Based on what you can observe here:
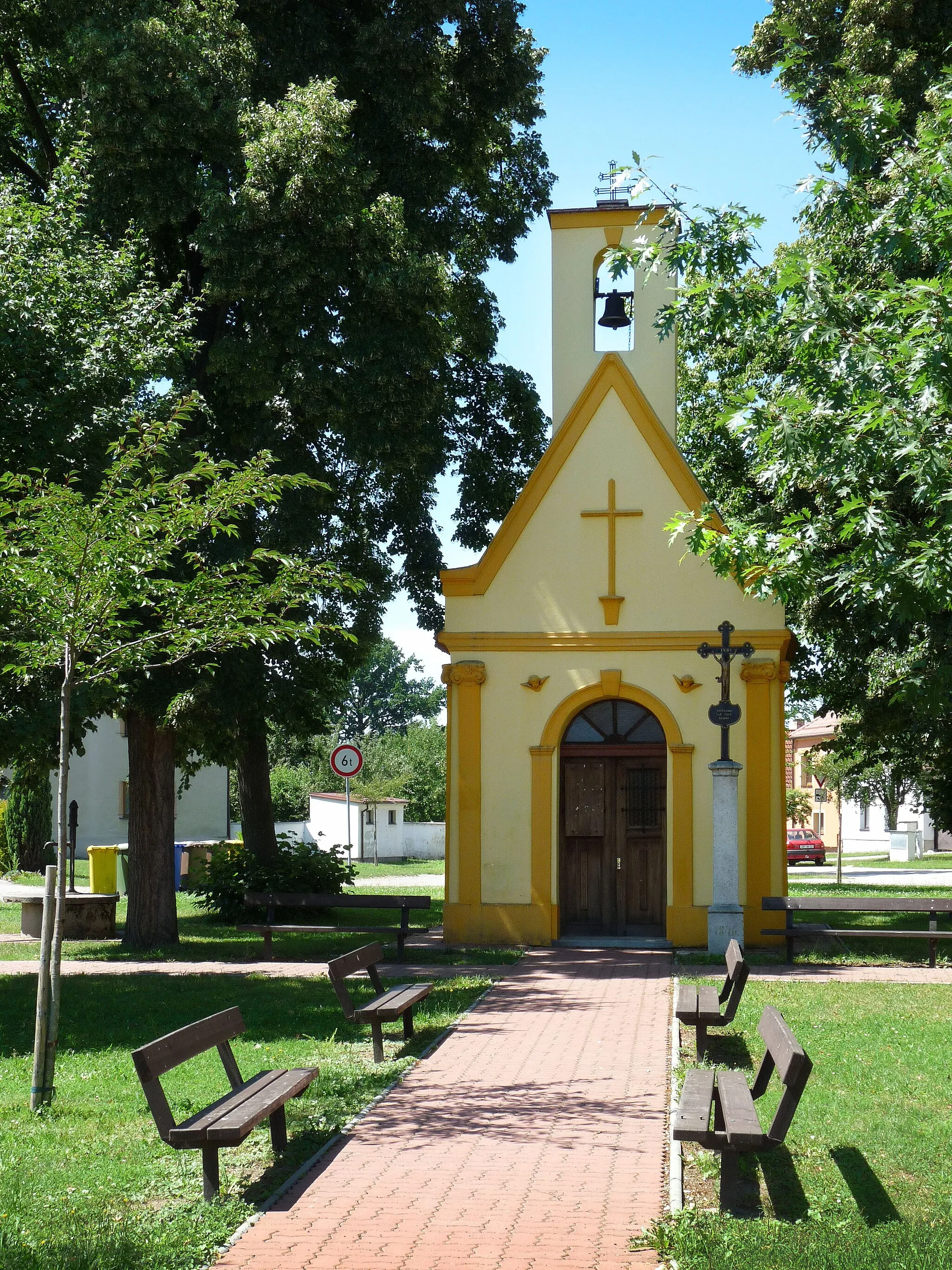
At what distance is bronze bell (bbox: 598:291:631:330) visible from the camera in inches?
701

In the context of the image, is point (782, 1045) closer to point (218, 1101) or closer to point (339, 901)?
point (218, 1101)

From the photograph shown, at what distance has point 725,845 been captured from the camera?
16.0 m

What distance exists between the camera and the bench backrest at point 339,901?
1590cm

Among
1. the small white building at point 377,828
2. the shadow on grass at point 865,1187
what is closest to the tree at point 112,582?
the shadow on grass at point 865,1187

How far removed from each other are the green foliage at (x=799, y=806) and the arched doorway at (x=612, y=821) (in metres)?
34.3

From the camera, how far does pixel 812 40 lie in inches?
737

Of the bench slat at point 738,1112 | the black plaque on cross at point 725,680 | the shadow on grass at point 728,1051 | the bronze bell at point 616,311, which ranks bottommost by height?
the shadow on grass at point 728,1051

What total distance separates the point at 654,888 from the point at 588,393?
6.96 m

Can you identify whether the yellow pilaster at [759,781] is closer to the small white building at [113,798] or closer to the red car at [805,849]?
the small white building at [113,798]

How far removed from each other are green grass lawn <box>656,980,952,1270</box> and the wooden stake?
4.13m

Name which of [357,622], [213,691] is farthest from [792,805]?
[213,691]

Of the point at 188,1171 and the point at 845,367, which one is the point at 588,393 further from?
the point at 188,1171

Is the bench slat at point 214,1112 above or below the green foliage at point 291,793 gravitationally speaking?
below

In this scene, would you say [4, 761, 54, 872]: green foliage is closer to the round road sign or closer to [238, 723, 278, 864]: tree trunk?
[238, 723, 278, 864]: tree trunk
